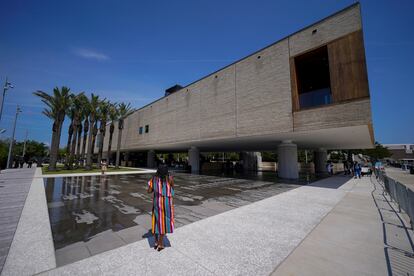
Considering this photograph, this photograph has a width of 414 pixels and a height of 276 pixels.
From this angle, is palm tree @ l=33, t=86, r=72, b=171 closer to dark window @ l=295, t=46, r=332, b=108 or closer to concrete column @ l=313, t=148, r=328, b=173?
dark window @ l=295, t=46, r=332, b=108

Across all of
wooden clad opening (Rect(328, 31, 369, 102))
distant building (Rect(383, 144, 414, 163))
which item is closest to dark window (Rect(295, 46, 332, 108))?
wooden clad opening (Rect(328, 31, 369, 102))

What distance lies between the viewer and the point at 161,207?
3918 mm

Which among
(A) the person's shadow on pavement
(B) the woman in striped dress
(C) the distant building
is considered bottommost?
(A) the person's shadow on pavement

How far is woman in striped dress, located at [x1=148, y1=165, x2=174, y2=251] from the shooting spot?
3824mm

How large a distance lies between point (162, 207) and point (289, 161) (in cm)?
1779

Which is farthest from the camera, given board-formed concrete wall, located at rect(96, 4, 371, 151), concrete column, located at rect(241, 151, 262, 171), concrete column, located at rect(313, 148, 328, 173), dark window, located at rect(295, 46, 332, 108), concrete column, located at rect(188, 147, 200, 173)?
concrete column, located at rect(241, 151, 262, 171)

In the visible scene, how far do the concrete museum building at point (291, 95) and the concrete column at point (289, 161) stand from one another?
95 mm

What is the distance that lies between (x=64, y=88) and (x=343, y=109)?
3384cm

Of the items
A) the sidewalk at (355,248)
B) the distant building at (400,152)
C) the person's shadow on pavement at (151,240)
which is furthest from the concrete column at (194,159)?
the distant building at (400,152)

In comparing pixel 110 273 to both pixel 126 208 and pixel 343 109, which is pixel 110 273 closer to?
pixel 126 208

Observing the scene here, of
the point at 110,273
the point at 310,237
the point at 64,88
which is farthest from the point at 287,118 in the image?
the point at 64,88

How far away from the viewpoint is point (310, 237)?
4.60 m

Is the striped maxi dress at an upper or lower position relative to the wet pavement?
upper

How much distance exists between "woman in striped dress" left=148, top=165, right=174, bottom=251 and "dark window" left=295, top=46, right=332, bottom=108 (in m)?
13.2
